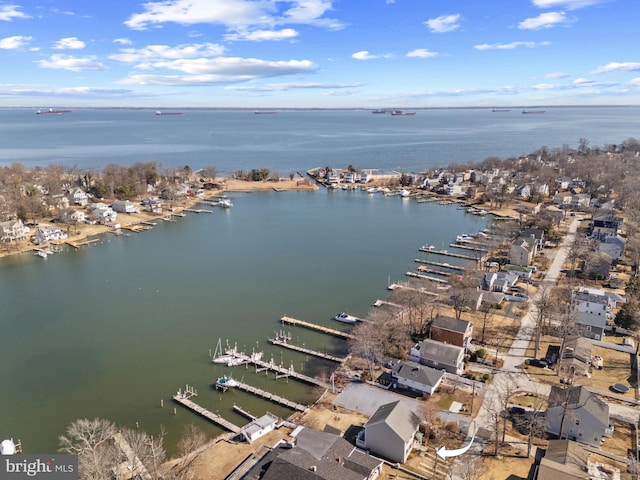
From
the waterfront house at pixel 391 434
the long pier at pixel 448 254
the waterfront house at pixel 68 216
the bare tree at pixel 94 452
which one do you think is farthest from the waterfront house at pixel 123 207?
the waterfront house at pixel 391 434

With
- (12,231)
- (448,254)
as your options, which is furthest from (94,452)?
(12,231)

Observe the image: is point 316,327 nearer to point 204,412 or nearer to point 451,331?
point 451,331

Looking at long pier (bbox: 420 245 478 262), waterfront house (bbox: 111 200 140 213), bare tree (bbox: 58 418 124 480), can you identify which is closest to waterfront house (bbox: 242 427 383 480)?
bare tree (bbox: 58 418 124 480)

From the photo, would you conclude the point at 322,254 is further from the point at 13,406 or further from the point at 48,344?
the point at 13,406

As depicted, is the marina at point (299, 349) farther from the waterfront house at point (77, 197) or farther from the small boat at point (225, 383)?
the waterfront house at point (77, 197)

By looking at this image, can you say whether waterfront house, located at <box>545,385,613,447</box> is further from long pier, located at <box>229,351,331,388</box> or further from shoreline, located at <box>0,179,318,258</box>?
shoreline, located at <box>0,179,318,258</box>
